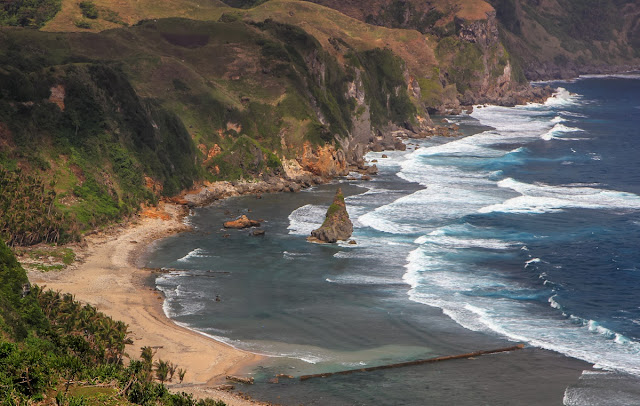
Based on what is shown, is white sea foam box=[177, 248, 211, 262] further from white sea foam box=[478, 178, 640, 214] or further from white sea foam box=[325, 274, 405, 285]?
white sea foam box=[478, 178, 640, 214]

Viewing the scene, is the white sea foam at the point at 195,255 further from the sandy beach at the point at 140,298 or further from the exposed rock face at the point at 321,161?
the exposed rock face at the point at 321,161

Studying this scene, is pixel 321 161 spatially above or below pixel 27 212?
above

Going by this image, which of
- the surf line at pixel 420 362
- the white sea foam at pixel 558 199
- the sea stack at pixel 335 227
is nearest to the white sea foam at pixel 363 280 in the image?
the sea stack at pixel 335 227

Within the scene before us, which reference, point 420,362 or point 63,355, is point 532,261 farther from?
point 63,355

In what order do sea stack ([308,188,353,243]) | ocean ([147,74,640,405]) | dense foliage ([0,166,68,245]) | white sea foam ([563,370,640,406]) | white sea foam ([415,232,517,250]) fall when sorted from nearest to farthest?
white sea foam ([563,370,640,406])
ocean ([147,74,640,405])
dense foliage ([0,166,68,245])
white sea foam ([415,232,517,250])
sea stack ([308,188,353,243])

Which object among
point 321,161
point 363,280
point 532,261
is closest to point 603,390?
point 363,280

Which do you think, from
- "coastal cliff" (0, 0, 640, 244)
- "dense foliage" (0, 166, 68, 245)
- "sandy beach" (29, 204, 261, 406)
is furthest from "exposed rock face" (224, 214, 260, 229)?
"dense foliage" (0, 166, 68, 245)
